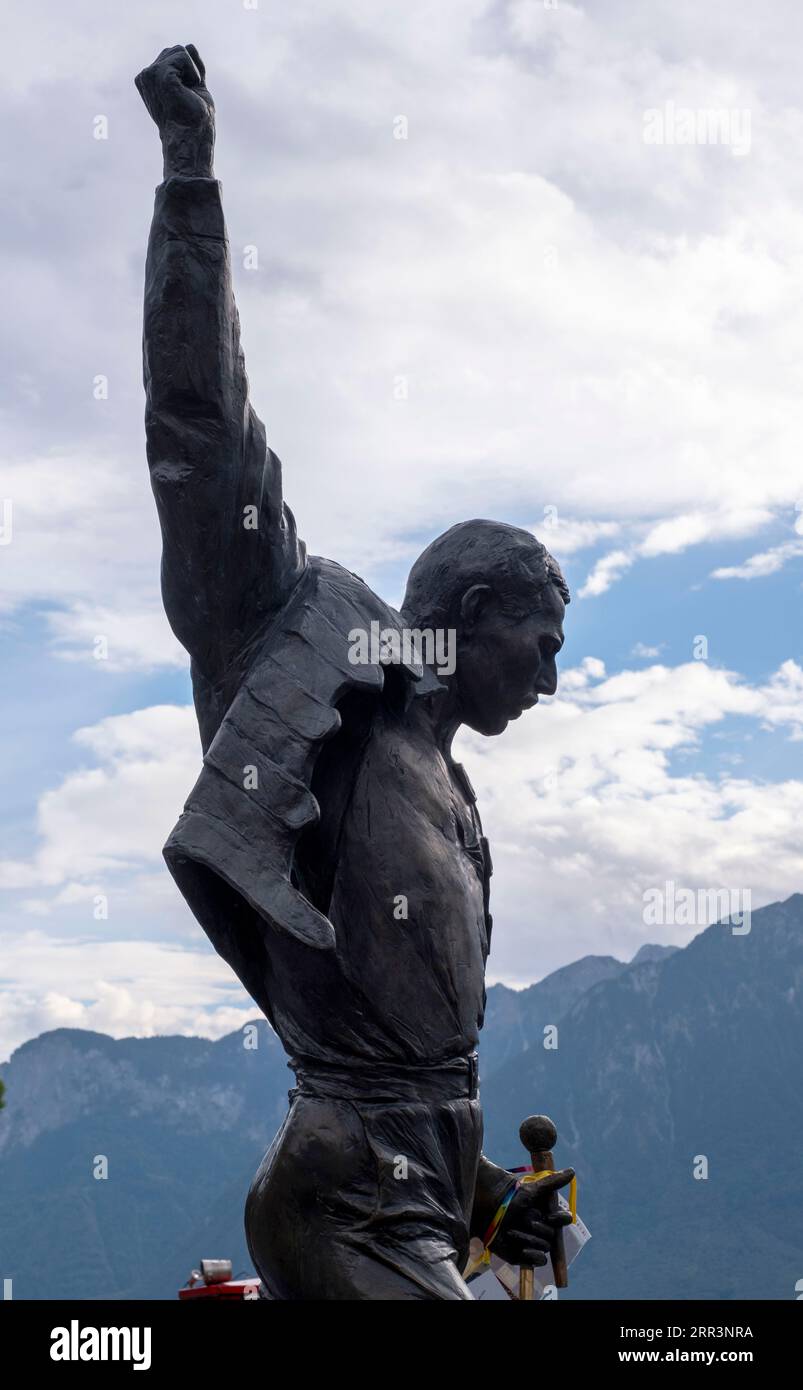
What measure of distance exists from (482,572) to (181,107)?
5.17ft

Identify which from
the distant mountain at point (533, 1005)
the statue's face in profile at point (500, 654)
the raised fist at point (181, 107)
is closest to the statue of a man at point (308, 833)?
the raised fist at point (181, 107)

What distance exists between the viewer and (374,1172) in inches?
181

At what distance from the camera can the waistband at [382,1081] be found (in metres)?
4.67

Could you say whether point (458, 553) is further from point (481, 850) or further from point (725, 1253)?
point (725, 1253)

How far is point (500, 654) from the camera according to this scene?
525cm

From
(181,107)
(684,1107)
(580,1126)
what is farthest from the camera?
(580,1126)

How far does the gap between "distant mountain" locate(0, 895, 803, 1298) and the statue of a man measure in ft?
363

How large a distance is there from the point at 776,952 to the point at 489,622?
15573 centimetres

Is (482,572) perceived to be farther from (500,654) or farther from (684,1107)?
(684,1107)

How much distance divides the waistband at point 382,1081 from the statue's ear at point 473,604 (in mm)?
1312

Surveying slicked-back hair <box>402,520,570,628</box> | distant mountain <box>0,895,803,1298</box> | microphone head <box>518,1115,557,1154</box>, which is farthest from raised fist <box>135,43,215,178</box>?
distant mountain <box>0,895,803,1298</box>

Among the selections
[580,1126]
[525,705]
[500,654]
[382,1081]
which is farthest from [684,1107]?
[382,1081]

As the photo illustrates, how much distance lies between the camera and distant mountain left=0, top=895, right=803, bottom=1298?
12425 cm
